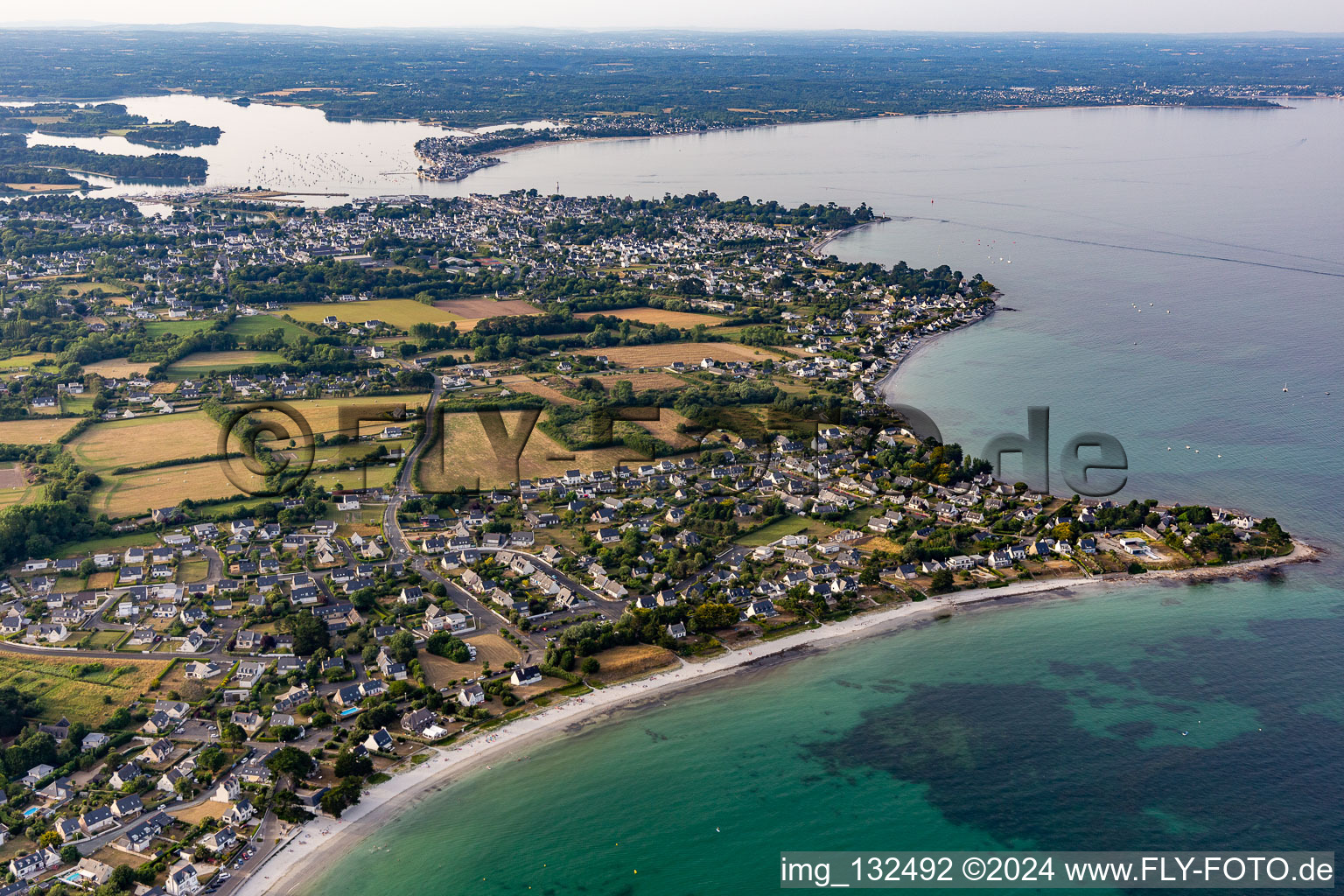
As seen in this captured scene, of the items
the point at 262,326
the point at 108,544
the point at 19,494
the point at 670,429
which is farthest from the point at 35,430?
the point at 670,429

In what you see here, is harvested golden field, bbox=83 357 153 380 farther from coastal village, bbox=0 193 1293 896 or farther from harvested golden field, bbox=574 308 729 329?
harvested golden field, bbox=574 308 729 329

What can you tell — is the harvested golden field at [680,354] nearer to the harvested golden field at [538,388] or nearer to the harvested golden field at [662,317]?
the harvested golden field at [662,317]

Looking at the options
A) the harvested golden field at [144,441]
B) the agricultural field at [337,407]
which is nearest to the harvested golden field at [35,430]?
the harvested golden field at [144,441]

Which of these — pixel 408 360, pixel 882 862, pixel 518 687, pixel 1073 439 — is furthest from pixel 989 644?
pixel 408 360

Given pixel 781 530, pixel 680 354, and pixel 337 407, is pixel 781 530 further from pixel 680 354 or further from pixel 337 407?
pixel 680 354

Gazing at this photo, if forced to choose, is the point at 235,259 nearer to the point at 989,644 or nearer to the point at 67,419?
the point at 67,419
